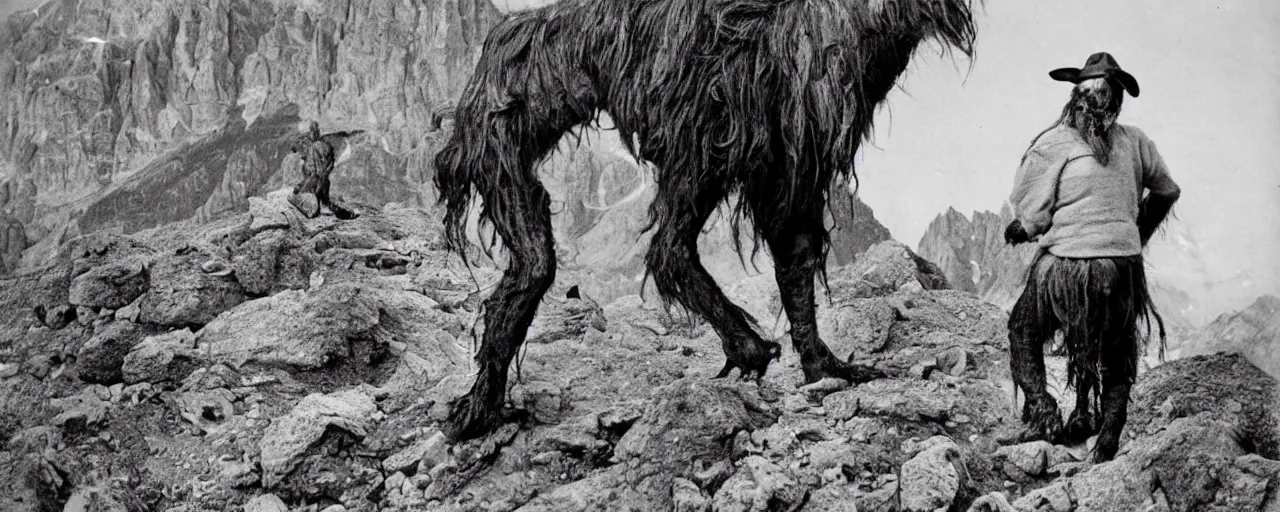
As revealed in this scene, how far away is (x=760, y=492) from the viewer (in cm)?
215

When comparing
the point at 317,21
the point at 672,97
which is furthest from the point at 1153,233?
the point at 317,21

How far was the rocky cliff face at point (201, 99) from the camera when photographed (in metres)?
4.57

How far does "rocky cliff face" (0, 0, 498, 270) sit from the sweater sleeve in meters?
2.97

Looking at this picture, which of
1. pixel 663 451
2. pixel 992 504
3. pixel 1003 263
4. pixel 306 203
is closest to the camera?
pixel 992 504

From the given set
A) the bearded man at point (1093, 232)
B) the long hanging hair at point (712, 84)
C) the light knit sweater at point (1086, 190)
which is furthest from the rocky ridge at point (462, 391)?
the long hanging hair at point (712, 84)

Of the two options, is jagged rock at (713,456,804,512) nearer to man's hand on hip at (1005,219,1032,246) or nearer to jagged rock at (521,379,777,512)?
jagged rock at (521,379,777,512)

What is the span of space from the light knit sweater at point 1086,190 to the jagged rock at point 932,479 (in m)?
0.50

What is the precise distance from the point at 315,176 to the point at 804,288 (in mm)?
2389

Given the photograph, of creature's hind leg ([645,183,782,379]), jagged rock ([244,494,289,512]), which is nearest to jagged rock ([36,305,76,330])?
jagged rock ([244,494,289,512])

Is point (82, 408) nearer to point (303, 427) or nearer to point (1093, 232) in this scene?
point (303, 427)

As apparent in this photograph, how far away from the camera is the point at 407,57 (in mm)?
5074

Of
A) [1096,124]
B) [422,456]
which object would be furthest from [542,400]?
[1096,124]

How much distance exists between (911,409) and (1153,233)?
2.25 ft

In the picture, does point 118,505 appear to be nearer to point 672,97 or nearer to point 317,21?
point 672,97
